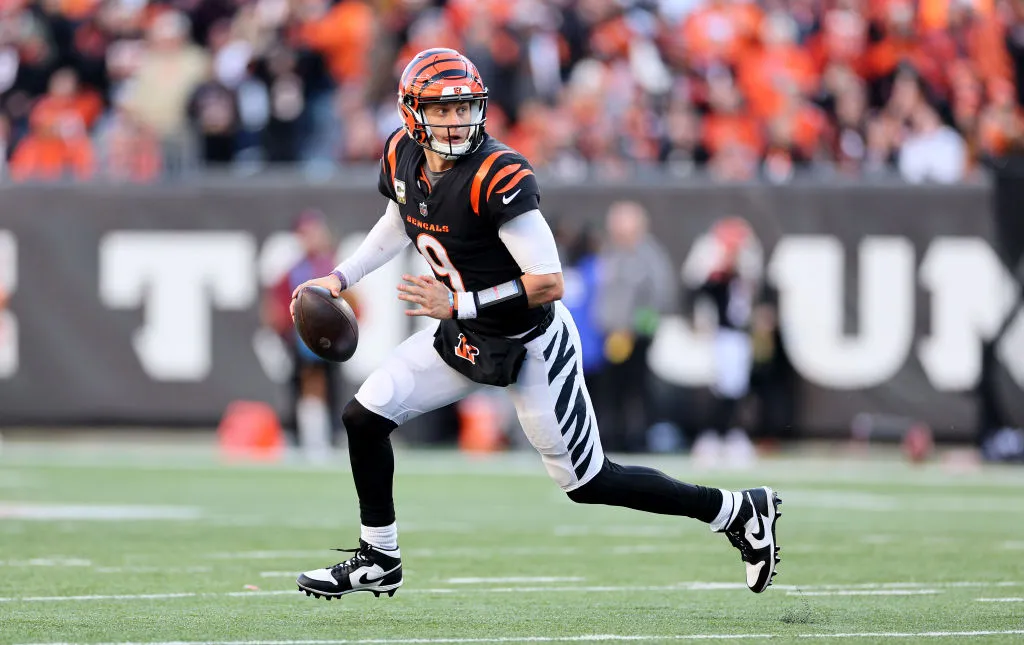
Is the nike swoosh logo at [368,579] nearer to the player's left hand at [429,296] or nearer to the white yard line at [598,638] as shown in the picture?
the white yard line at [598,638]

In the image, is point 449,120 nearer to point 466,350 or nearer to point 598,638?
point 466,350

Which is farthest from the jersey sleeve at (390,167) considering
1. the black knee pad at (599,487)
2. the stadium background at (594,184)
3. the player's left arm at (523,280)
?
the stadium background at (594,184)

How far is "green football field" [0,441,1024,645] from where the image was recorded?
19.3 ft

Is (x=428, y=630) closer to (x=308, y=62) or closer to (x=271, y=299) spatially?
(x=271, y=299)

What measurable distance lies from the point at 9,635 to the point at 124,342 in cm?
945

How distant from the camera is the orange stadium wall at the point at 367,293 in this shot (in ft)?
44.4

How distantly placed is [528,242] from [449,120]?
0.50 metres

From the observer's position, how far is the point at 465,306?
5883 millimetres

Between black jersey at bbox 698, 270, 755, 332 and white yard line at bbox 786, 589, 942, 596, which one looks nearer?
white yard line at bbox 786, 589, 942, 596

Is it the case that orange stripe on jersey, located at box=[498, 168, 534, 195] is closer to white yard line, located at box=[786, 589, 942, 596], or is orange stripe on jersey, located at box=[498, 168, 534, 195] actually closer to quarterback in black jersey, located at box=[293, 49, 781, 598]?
quarterback in black jersey, located at box=[293, 49, 781, 598]

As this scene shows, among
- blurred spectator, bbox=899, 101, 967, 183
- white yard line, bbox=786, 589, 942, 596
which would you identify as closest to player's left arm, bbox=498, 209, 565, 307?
white yard line, bbox=786, 589, 942, 596

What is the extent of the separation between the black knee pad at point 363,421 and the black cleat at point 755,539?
1307 mm

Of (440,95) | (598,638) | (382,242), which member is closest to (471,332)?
(382,242)

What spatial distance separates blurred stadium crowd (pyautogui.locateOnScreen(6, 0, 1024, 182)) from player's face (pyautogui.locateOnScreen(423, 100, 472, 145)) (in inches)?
328
